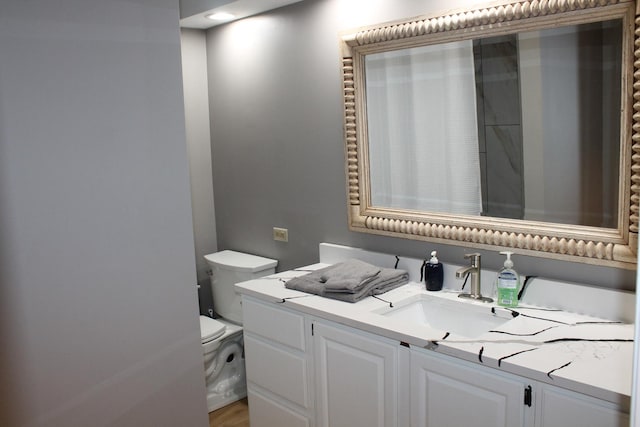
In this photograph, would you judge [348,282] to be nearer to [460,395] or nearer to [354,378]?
[354,378]

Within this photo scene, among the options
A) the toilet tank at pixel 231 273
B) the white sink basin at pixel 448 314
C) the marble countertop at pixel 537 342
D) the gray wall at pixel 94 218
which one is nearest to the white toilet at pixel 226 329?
the toilet tank at pixel 231 273

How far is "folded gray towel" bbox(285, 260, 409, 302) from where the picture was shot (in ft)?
7.75

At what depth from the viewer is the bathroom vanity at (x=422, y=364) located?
1657mm

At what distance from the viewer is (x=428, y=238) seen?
8.25ft

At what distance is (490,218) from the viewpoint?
7.54 feet

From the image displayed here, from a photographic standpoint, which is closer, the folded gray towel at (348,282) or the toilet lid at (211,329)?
the folded gray towel at (348,282)

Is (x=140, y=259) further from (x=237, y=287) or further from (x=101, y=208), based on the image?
(x=237, y=287)

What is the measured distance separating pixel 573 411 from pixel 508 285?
62cm

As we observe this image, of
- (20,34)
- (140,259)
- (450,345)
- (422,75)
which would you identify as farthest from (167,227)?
(422,75)

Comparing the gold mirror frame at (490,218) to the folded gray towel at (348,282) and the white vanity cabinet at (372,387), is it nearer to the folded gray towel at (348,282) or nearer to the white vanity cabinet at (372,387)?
the folded gray towel at (348,282)

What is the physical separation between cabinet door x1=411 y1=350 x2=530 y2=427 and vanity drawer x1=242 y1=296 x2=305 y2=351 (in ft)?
1.87

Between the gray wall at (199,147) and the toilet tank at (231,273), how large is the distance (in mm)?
182

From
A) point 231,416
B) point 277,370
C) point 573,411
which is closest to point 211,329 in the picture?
point 231,416

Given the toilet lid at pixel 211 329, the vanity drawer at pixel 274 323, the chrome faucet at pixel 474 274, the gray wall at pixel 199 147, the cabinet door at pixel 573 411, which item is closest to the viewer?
the cabinet door at pixel 573 411
